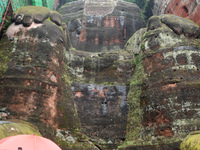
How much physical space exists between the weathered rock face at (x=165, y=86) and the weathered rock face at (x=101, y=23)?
19.5ft

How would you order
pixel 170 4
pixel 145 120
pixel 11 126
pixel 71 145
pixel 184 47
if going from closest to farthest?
pixel 11 126, pixel 71 145, pixel 145 120, pixel 184 47, pixel 170 4

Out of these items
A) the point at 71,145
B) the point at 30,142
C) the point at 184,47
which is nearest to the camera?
the point at 30,142

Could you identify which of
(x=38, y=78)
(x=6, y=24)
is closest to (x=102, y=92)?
(x=38, y=78)

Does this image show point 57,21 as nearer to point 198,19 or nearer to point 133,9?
point 198,19

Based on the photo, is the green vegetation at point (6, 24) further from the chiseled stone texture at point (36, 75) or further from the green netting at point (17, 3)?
the green netting at point (17, 3)

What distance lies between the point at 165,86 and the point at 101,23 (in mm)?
10373

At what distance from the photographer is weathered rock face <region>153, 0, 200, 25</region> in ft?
41.6

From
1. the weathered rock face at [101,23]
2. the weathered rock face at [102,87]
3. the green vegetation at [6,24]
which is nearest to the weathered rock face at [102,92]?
the weathered rock face at [102,87]

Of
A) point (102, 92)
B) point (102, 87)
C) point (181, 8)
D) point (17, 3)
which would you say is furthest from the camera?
point (181, 8)

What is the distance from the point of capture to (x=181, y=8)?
48.5 ft

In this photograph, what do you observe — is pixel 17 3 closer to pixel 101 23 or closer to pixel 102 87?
pixel 102 87

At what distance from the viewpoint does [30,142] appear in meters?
3.80

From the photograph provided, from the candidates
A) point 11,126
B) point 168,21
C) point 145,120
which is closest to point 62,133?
point 11,126

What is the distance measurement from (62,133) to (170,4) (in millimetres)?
13629
